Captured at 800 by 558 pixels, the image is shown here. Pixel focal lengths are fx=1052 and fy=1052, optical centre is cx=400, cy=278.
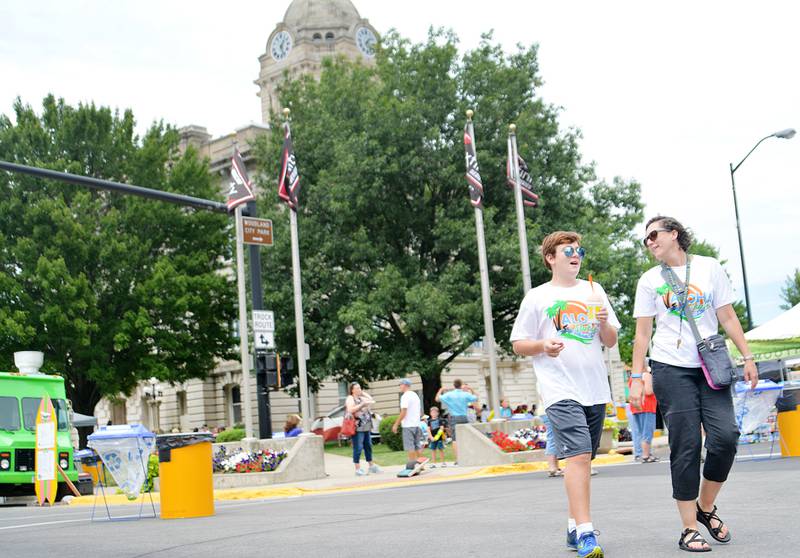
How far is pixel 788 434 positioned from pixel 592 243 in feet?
60.4

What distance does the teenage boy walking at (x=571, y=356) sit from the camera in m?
5.82

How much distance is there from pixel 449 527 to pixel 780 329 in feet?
49.5

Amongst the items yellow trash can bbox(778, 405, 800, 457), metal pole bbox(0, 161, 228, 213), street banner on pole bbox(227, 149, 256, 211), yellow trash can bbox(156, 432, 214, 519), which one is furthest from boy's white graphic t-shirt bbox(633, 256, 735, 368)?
street banner on pole bbox(227, 149, 256, 211)

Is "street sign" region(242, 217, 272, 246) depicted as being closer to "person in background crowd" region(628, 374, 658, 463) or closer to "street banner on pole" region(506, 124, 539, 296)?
"street banner on pole" region(506, 124, 539, 296)

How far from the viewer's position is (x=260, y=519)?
10656mm

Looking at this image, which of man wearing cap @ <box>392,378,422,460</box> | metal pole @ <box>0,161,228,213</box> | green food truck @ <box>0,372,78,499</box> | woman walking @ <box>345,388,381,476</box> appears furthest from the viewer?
green food truck @ <box>0,372,78,499</box>

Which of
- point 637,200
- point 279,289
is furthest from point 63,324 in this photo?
point 637,200

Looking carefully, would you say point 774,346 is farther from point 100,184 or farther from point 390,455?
point 100,184

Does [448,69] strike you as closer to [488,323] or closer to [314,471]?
[488,323]

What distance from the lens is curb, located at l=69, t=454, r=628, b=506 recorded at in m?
17.3

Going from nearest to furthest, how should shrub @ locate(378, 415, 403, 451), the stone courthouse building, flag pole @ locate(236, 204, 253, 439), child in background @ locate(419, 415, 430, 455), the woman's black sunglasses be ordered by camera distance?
the woman's black sunglasses
child in background @ locate(419, 415, 430, 455)
flag pole @ locate(236, 204, 253, 439)
shrub @ locate(378, 415, 403, 451)
the stone courthouse building

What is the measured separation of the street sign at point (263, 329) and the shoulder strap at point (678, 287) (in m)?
15.3

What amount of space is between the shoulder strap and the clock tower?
69054 millimetres

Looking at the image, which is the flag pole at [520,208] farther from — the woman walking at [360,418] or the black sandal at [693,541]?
the black sandal at [693,541]
